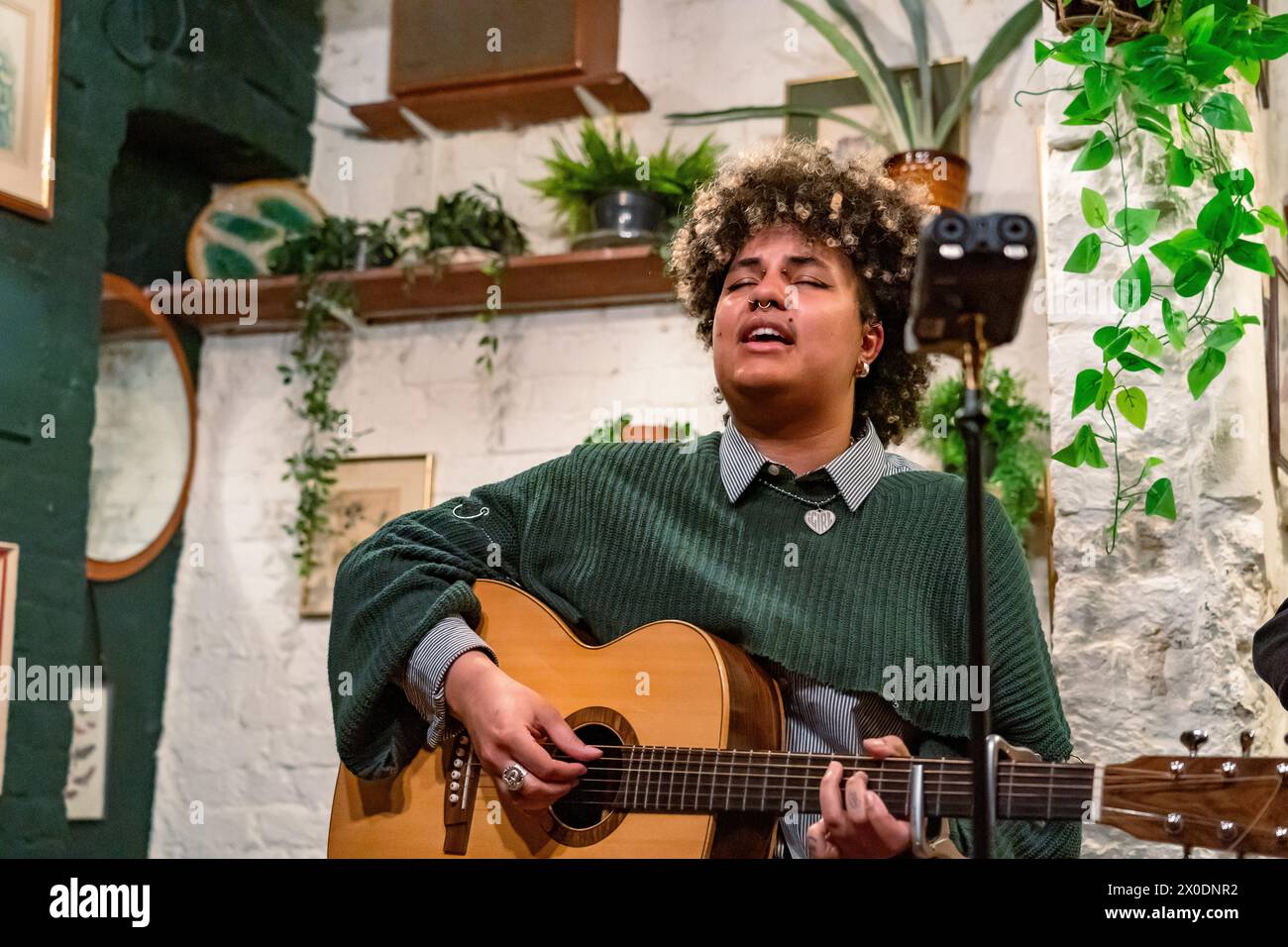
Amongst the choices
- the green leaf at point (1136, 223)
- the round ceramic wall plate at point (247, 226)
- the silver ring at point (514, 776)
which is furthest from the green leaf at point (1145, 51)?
the round ceramic wall plate at point (247, 226)

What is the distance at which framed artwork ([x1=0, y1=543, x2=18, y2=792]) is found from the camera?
2949 millimetres

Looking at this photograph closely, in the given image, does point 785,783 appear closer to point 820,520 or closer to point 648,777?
point 648,777

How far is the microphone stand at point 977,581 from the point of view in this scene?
1146 mm

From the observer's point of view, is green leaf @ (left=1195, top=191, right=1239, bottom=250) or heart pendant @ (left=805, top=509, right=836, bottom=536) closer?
heart pendant @ (left=805, top=509, right=836, bottom=536)

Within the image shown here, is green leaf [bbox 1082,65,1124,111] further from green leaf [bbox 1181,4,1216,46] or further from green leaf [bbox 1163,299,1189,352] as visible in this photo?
green leaf [bbox 1163,299,1189,352]

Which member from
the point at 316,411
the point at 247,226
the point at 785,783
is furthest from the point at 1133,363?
the point at 247,226

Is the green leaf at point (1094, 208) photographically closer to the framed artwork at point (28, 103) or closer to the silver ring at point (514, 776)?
the silver ring at point (514, 776)

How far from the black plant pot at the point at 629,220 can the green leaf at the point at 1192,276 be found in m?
1.43

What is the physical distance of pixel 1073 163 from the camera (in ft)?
7.44

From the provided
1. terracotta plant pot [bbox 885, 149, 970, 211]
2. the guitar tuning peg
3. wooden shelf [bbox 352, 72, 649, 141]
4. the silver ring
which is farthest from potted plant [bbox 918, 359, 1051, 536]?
the guitar tuning peg

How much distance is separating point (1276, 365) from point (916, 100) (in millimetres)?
1181

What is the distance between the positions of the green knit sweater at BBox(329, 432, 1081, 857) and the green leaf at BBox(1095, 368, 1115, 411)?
1.11ft

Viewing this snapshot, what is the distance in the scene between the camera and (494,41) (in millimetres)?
3543

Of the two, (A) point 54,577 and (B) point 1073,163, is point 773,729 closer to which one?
(B) point 1073,163
